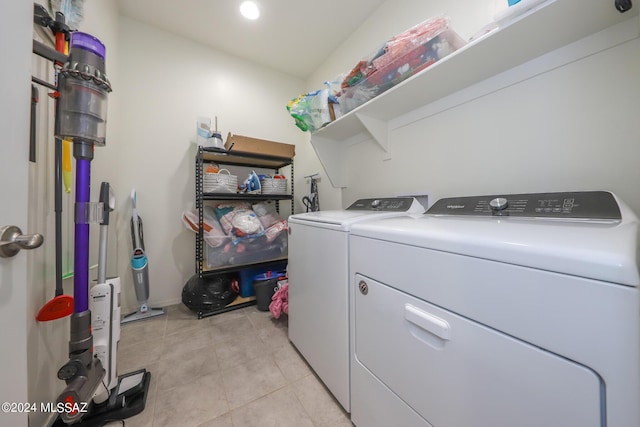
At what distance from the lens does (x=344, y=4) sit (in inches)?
69.0

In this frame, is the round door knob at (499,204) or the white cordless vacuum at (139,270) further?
the white cordless vacuum at (139,270)

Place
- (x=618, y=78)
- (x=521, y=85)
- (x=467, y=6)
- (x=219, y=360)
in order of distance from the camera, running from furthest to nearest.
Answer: (x=219, y=360) → (x=467, y=6) → (x=521, y=85) → (x=618, y=78)

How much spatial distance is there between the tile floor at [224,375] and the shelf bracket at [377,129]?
156 centimetres

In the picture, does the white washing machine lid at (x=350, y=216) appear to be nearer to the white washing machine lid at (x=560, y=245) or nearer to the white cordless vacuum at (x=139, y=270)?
the white washing machine lid at (x=560, y=245)

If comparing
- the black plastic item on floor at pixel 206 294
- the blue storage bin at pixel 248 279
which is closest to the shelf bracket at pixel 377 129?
the blue storage bin at pixel 248 279

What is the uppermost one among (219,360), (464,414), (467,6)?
(467,6)

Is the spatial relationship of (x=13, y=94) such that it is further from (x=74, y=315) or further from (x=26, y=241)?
(x=74, y=315)

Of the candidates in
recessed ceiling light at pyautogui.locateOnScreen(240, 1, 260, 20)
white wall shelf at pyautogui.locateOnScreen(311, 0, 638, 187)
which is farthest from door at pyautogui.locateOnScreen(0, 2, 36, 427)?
recessed ceiling light at pyautogui.locateOnScreen(240, 1, 260, 20)

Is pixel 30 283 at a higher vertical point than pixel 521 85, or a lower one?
lower

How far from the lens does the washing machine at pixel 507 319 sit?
0.36m

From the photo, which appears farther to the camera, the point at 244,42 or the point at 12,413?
the point at 244,42

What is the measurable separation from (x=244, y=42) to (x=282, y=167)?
51.1 inches

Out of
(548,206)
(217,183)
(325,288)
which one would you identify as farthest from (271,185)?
(548,206)

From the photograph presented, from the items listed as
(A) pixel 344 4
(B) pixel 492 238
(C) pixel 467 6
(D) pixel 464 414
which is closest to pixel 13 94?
(B) pixel 492 238
